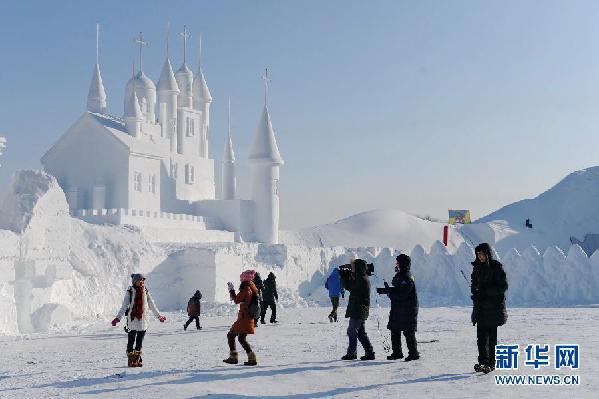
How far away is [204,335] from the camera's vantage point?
16.0m

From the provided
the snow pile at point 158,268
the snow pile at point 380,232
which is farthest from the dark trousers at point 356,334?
the snow pile at point 380,232

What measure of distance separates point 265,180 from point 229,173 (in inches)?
161

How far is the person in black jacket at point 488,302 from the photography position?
30.2 feet

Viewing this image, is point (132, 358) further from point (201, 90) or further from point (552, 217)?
point (552, 217)

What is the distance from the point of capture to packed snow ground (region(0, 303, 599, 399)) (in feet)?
27.3

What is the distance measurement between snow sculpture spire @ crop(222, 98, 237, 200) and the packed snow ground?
85.8 ft

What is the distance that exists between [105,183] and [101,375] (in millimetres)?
28484

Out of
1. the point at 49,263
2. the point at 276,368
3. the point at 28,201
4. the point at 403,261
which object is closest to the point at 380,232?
the point at 49,263

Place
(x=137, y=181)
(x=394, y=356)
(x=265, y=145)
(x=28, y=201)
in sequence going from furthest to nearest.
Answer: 1. (x=265, y=145)
2. (x=137, y=181)
3. (x=28, y=201)
4. (x=394, y=356)

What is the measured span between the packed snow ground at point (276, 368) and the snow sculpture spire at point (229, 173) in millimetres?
26163

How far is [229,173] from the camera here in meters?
43.4

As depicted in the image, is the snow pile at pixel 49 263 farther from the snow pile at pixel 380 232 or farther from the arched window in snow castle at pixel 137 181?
the snow pile at pixel 380 232

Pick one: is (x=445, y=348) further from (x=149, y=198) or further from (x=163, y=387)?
(x=149, y=198)

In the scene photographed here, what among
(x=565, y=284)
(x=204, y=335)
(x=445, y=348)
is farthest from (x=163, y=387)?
(x=565, y=284)
